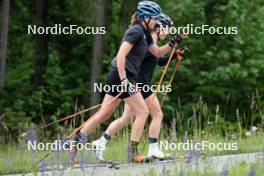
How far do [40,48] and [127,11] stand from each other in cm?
402

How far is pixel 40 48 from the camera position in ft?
86.5

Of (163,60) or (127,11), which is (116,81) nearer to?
(163,60)

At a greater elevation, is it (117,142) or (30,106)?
(30,106)

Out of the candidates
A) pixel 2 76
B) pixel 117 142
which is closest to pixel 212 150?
pixel 117 142

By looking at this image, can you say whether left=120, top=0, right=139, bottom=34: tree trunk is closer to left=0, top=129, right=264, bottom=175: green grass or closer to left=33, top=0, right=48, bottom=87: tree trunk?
left=33, top=0, right=48, bottom=87: tree trunk

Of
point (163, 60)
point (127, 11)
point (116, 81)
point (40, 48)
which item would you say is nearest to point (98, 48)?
point (127, 11)

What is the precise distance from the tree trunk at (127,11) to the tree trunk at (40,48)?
335 centimetres

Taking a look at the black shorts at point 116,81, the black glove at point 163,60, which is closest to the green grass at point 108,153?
the black shorts at point 116,81

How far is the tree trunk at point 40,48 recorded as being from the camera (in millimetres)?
25641

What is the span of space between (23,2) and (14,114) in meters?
5.80

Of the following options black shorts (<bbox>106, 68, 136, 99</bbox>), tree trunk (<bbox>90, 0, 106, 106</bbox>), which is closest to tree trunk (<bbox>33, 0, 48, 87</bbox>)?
tree trunk (<bbox>90, 0, 106, 106</bbox>)

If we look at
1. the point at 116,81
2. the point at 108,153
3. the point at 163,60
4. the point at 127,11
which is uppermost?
the point at 127,11

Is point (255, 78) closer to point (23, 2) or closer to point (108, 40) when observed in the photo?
point (108, 40)

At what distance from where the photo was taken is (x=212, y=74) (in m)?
22.3
